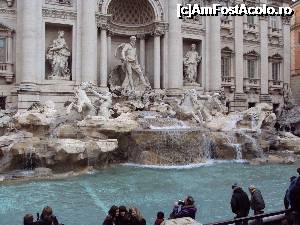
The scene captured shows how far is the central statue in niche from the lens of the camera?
21856mm

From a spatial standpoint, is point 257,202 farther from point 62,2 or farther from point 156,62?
point 62,2

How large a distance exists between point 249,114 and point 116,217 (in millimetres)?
15024

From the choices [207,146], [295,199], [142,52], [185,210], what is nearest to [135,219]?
[185,210]

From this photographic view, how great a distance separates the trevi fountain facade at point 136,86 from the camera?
15438mm

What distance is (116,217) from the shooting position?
20.1 ft

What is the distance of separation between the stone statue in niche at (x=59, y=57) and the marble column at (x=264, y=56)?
562 inches

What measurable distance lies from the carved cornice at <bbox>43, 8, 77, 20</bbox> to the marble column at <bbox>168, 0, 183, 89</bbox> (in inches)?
224

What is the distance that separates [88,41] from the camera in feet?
68.1

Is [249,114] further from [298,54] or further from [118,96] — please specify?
[298,54]

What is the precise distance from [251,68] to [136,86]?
9.97m

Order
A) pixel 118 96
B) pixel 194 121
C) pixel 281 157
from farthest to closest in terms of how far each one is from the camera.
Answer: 1. pixel 118 96
2. pixel 194 121
3. pixel 281 157

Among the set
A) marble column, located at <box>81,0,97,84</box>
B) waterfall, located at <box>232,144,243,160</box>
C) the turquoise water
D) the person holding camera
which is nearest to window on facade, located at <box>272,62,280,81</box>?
waterfall, located at <box>232,144,243,160</box>

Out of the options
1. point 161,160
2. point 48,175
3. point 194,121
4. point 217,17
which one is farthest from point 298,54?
point 48,175

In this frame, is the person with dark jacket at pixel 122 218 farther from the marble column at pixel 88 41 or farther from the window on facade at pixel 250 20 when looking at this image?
the window on facade at pixel 250 20
